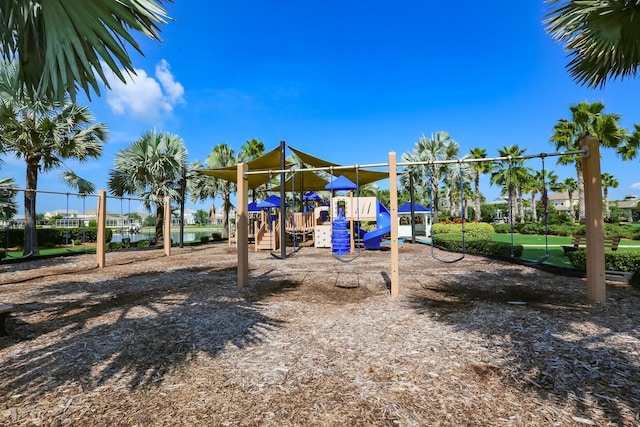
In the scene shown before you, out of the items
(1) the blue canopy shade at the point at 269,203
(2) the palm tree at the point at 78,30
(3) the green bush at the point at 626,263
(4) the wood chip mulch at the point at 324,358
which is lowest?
(4) the wood chip mulch at the point at 324,358

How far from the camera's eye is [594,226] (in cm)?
519

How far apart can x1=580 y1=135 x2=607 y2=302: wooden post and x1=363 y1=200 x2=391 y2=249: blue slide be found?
9038 millimetres

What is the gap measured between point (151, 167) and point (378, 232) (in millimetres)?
12583

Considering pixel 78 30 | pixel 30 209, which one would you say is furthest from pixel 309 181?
pixel 78 30

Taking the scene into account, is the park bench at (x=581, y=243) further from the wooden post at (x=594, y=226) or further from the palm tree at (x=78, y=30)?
the palm tree at (x=78, y=30)

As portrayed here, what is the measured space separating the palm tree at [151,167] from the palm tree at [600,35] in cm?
1703

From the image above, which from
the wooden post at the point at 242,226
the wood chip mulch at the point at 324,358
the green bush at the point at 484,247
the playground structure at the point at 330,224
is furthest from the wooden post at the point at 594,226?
the playground structure at the point at 330,224

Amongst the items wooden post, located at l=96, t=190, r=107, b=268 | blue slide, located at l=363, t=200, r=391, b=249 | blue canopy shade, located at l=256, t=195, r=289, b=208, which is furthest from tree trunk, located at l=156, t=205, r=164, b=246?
blue slide, located at l=363, t=200, r=391, b=249

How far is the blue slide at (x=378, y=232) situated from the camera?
14320 millimetres

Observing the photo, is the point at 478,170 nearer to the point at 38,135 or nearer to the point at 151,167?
the point at 151,167

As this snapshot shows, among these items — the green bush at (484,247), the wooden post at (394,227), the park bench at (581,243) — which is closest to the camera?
the wooden post at (394,227)

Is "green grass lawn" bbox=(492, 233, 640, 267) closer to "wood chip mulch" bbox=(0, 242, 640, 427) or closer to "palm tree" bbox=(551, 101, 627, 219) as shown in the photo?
"wood chip mulch" bbox=(0, 242, 640, 427)

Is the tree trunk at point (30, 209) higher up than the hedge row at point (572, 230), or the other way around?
the tree trunk at point (30, 209)

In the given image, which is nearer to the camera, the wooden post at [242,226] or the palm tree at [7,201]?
the wooden post at [242,226]
